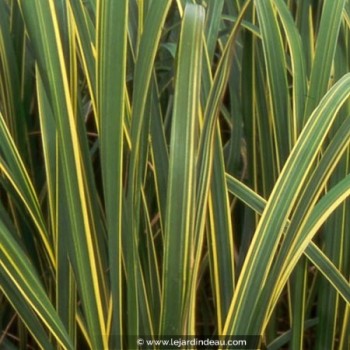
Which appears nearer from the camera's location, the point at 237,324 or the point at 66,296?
the point at 237,324

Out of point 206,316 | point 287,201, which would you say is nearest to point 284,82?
point 287,201

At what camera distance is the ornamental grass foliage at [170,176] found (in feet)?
3.18

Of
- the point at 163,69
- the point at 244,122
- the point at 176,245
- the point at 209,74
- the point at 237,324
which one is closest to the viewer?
the point at 176,245

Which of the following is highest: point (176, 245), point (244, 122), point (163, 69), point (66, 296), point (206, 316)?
point (163, 69)

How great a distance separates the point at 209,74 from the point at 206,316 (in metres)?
0.51

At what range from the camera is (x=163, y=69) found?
60.4 inches

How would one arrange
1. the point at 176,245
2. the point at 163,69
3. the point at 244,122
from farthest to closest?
the point at 163,69, the point at 244,122, the point at 176,245

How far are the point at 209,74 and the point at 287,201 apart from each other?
251mm

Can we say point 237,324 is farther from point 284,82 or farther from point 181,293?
point 284,82

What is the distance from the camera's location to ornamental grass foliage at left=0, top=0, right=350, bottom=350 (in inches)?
38.1

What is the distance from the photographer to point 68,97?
40.1 inches

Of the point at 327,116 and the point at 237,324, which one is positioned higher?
the point at 327,116

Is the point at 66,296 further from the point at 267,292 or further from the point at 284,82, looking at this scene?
the point at 284,82

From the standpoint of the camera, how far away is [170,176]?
0.96m
